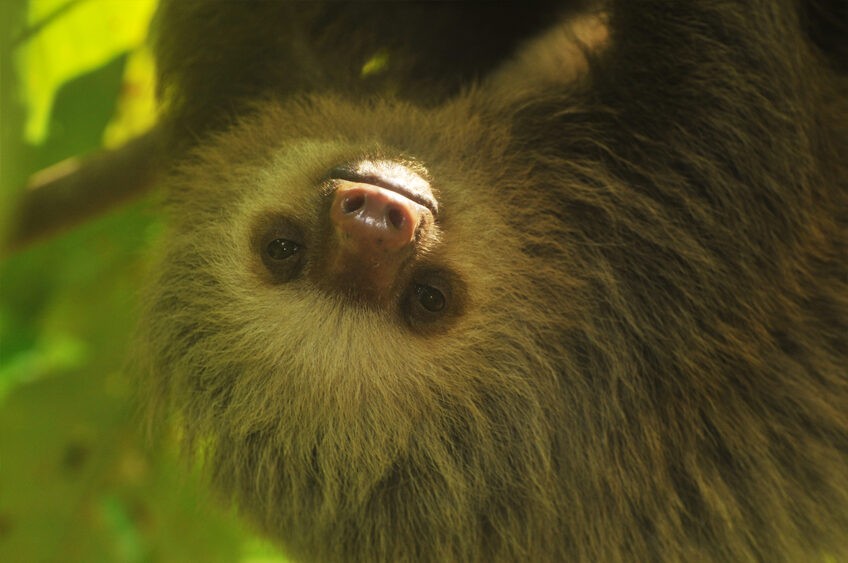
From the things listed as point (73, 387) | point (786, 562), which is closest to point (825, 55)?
point (786, 562)

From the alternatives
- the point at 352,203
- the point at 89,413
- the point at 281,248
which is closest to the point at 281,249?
the point at 281,248

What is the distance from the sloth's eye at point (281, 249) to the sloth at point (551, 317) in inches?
0.5

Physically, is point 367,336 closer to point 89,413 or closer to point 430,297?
point 430,297

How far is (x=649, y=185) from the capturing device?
3.47 m

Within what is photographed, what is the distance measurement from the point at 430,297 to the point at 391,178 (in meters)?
0.44

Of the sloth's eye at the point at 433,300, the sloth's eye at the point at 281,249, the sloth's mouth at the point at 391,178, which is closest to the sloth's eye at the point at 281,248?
the sloth's eye at the point at 281,249

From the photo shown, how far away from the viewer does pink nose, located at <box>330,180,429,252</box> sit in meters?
3.03

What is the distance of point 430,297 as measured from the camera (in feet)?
10.7

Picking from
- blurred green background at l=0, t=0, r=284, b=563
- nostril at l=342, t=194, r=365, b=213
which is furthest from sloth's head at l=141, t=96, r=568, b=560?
blurred green background at l=0, t=0, r=284, b=563

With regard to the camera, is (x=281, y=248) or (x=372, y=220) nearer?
(x=372, y=220)

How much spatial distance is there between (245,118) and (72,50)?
0.72 meters

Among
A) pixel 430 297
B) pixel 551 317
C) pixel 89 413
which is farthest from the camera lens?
pixel 89 413

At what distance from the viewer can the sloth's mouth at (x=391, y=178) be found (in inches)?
127

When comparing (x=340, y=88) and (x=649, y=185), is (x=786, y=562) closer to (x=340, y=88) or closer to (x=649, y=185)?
(x=649, y=185)
